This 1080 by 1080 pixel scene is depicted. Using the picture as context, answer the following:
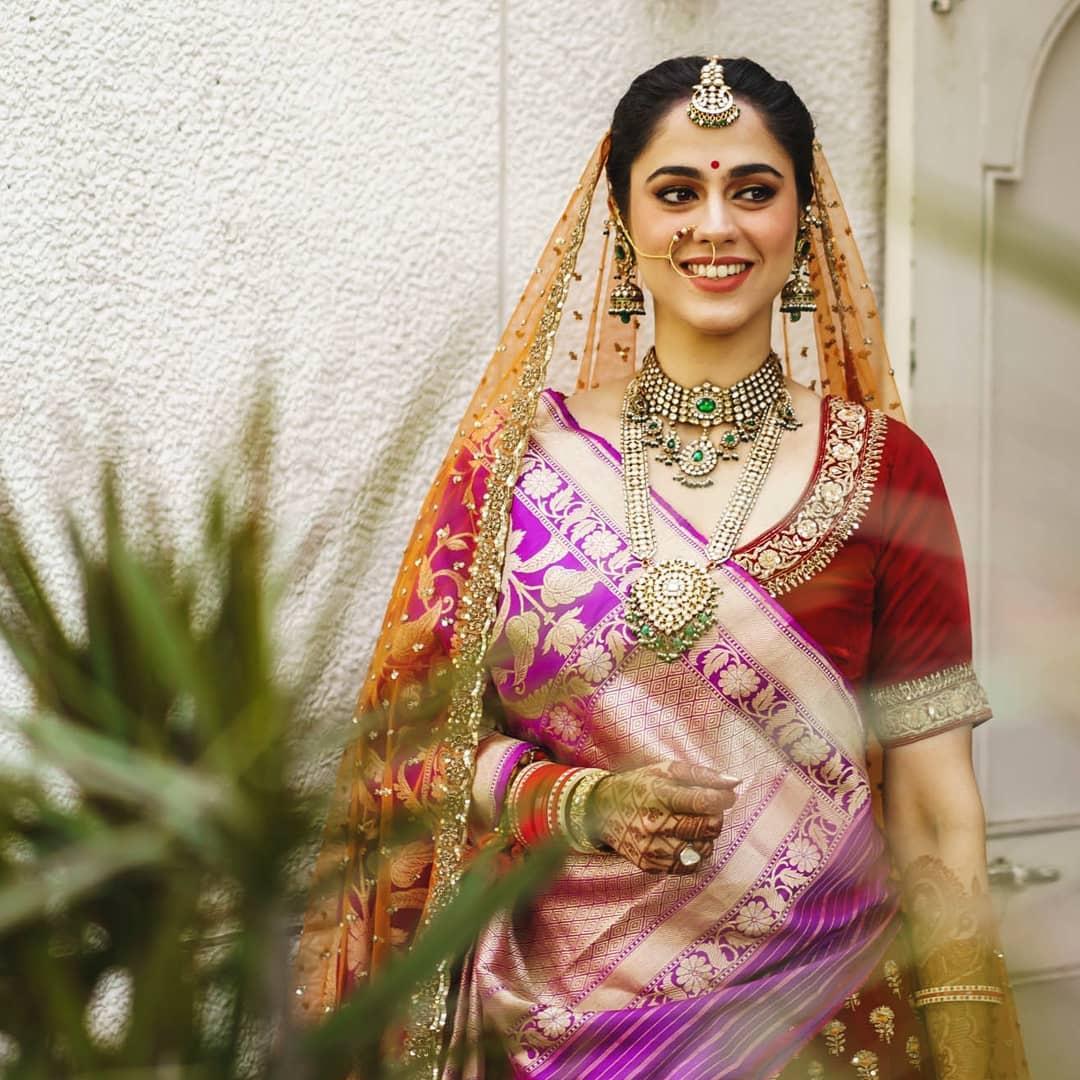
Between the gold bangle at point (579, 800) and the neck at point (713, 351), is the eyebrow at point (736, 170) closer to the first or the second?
the neck at point (713, 351)

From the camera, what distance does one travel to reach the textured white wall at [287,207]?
1.63 metres

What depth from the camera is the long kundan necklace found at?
1.42 metres

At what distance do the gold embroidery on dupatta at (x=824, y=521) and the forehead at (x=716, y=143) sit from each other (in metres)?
0.28

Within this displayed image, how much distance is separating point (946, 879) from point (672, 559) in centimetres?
39

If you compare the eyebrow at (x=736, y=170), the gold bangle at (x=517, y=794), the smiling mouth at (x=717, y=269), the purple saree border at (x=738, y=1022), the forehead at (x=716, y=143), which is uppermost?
the forehead at (x=716, y=143)

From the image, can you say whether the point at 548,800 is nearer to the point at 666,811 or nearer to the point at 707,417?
the point at 666,811

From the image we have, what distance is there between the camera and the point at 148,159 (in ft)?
5.56

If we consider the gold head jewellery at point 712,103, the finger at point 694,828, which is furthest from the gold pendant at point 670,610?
the gold head jewellery at point 712,103

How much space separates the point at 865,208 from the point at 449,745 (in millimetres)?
1120

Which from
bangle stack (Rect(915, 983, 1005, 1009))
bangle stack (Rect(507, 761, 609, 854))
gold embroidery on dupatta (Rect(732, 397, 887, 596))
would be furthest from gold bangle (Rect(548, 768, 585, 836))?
bangle stack (Rect(915, 983, 1005, 1009))

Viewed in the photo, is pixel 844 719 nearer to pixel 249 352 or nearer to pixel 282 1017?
pixel 249 352

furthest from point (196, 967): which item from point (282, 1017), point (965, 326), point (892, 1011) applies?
point (965, 326)

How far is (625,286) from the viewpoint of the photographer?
1532 millimetres

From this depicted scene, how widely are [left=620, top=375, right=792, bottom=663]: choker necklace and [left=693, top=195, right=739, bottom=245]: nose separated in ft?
0.58
